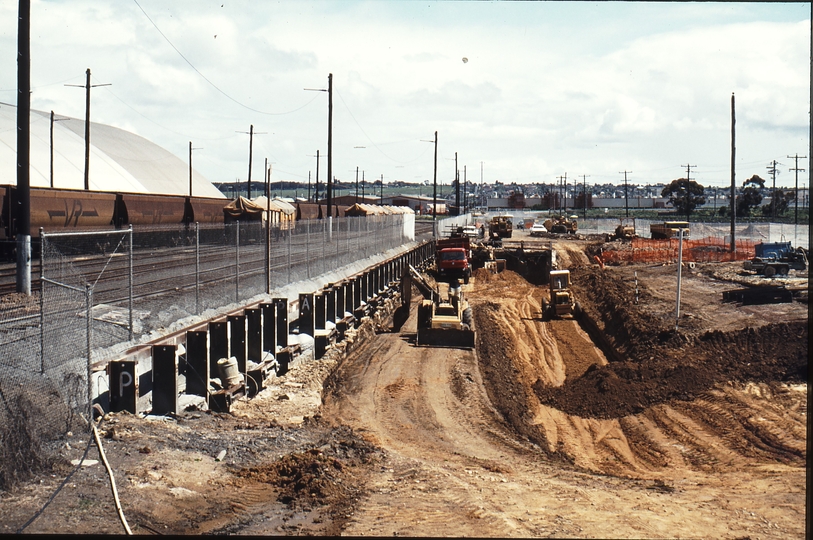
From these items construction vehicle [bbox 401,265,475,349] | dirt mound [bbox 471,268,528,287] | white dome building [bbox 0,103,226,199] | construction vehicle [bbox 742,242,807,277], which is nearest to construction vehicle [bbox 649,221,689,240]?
dirt mound [bbox 471,268,528,287]

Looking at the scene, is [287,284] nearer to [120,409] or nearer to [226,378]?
[226,378]

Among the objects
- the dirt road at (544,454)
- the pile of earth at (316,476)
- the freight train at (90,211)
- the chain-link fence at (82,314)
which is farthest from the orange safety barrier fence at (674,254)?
the pile of earth at (316,476)

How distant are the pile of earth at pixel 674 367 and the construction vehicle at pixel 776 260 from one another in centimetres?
1911

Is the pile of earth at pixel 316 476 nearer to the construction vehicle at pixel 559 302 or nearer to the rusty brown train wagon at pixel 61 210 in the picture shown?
the rusty brown train wagon at pixel 61 210

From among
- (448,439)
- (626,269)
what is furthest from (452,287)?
(626,269)

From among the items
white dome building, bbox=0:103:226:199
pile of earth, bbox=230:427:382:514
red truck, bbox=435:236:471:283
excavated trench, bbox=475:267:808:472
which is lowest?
excavated trench, bbox=475:267:808:472

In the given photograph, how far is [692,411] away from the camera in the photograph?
63.0 feet

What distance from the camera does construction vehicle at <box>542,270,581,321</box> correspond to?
122ft

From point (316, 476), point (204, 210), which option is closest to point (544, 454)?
point (316, 476)

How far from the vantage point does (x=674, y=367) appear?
2281cm

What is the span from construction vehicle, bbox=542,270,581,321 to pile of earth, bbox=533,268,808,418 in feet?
19.1

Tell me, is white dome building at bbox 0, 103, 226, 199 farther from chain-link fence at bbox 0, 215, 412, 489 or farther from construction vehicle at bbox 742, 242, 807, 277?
construction vehicle at bbox 742, 242, 807, 277

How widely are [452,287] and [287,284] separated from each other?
5.88 m

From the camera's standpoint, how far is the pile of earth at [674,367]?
2042 centimetres
